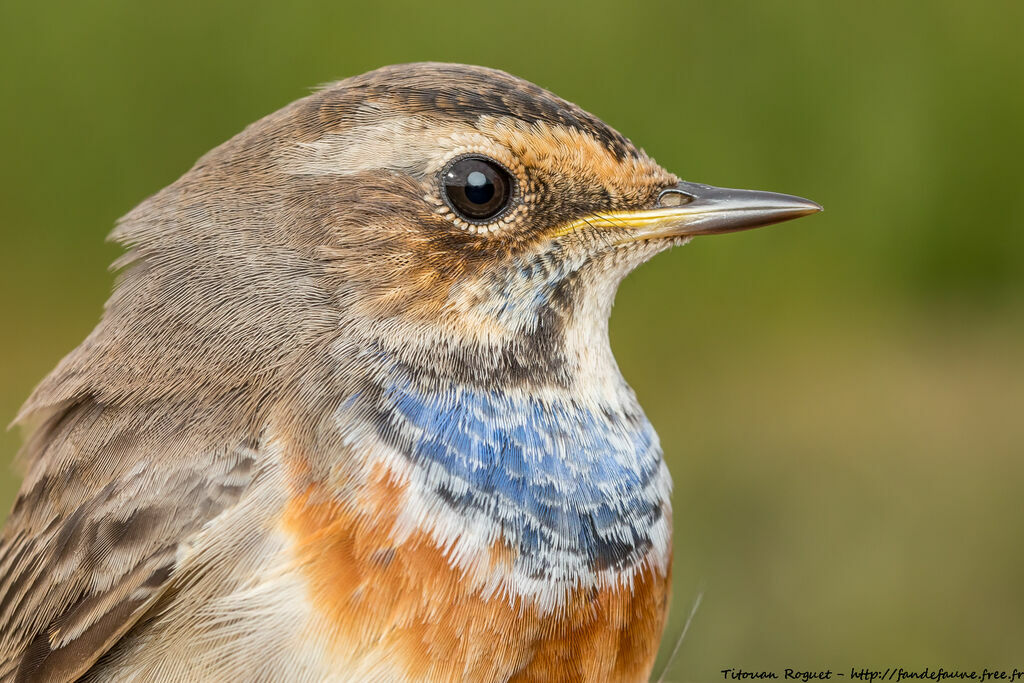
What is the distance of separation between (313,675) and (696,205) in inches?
57.8

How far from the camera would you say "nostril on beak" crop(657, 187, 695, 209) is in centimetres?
315

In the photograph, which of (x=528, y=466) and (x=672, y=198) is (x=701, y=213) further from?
(x=528, y=466)

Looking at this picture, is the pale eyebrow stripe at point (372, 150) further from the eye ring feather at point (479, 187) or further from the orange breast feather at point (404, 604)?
the orange breast feather at point (404, 604)

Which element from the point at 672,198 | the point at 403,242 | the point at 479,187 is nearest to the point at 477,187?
the point at 479,187

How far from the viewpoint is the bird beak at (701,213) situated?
309 centimetres

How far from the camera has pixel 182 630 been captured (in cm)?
285

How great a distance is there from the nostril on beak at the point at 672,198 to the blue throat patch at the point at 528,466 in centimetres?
55

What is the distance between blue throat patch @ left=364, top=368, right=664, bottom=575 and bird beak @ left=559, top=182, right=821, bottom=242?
1.53ft

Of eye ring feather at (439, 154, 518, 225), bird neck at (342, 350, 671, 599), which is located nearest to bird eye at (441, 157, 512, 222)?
eye ring feather at (439, 154, 518, 225)

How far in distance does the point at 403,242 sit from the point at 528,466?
612 mm

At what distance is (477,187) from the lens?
2.97 meters

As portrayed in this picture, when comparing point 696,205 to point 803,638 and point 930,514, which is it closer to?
point 803,638

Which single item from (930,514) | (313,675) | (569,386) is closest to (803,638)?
(930,514)

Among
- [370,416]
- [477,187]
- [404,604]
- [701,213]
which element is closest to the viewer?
[404,604]
